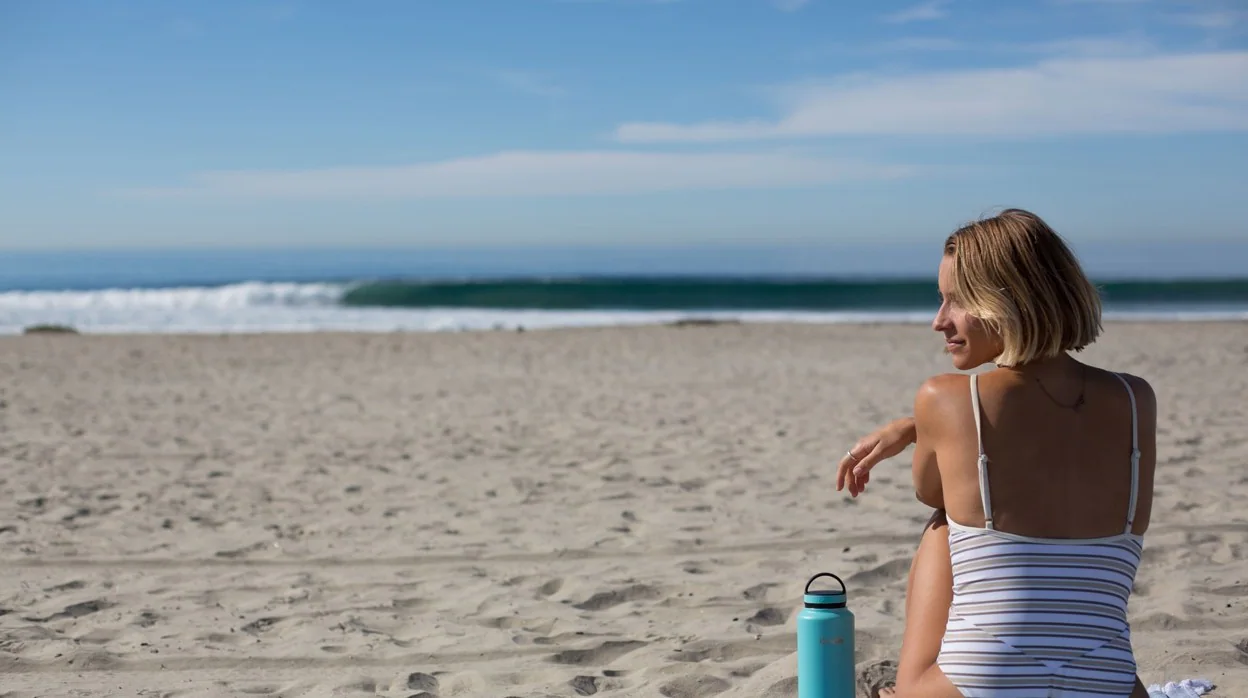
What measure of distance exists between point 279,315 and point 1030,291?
27750 mm

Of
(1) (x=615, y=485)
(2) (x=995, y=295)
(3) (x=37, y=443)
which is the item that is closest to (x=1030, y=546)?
(2) (x=995, y=295)

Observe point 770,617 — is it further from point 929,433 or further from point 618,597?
point 929,433

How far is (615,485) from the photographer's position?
6.46 meters

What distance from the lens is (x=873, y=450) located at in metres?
2.56

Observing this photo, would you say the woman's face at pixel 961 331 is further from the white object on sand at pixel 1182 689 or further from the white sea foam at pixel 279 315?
the white sea foam at pixel 279 315

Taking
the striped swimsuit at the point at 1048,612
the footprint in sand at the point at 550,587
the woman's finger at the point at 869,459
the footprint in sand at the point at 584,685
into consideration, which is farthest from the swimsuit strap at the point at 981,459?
the footprint in sand at the point at 550,587

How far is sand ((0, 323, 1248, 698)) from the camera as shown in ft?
11.6

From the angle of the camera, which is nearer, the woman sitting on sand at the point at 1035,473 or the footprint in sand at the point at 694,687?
the woman sitting on sand at the point at 1035,473

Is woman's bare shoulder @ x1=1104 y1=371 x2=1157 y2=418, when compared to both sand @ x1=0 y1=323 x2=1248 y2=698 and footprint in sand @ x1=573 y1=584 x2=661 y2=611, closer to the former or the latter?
sand @ x1=0 y1=323 x2=1248 y2=698

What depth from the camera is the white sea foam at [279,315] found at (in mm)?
22953

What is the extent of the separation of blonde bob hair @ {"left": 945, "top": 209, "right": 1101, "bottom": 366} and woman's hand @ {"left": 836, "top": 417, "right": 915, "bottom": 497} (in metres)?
0.35

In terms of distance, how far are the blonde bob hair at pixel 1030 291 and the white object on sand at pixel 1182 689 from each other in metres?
1.34

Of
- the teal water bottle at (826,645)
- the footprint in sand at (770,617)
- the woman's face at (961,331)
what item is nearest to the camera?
the woman's face at (961,331)

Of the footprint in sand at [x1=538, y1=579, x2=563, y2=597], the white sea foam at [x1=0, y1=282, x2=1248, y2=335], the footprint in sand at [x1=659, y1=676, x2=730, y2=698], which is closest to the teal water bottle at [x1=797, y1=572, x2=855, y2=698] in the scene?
the footprint in sand at [x1=659, y1=676, x2=730, y2=698]
